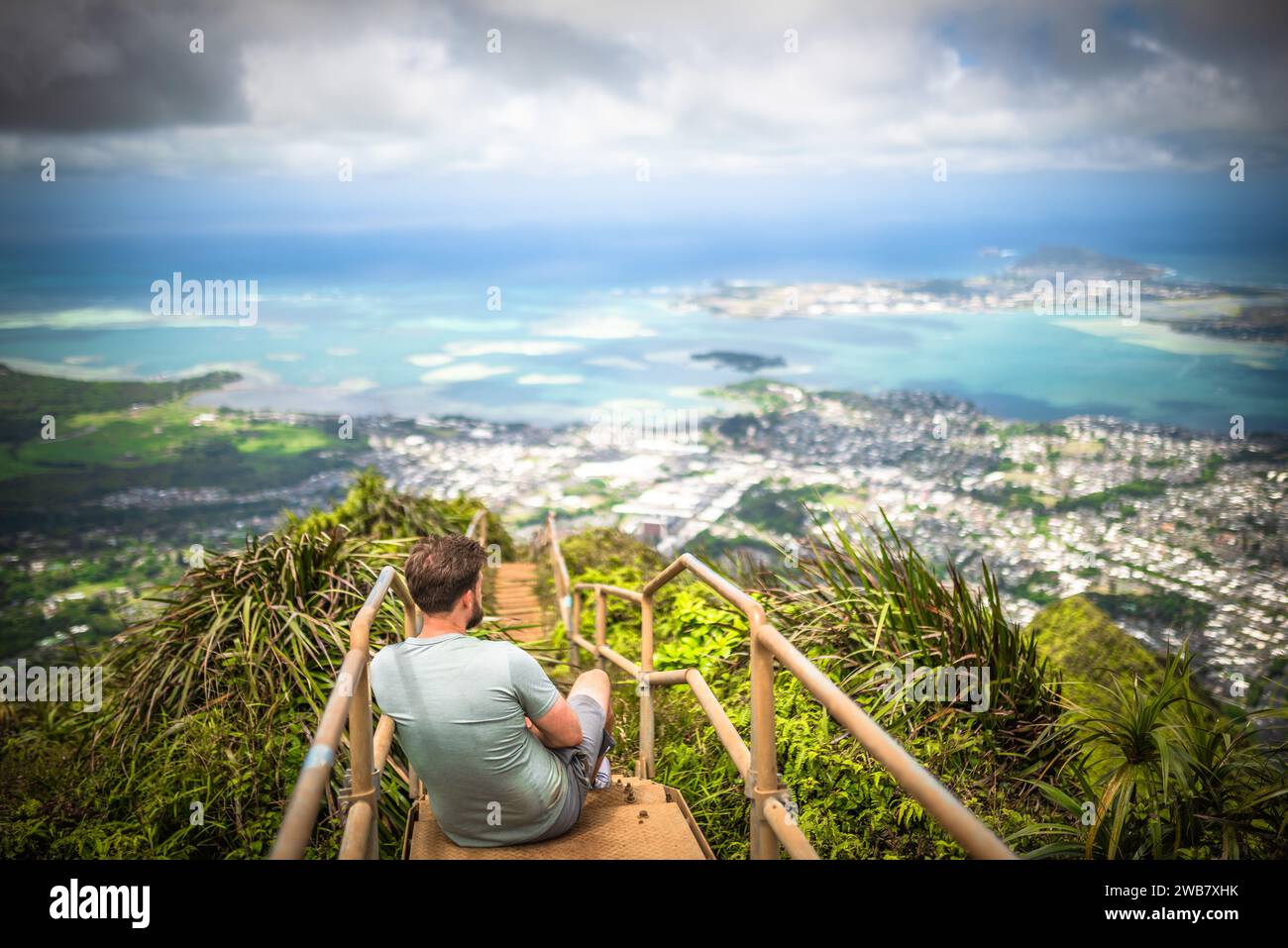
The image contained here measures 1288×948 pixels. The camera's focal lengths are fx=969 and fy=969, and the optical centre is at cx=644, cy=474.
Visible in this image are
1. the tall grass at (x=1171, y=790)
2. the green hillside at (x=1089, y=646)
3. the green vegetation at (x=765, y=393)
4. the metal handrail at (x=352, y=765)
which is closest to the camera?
the metal handrail at (x=352, y=765)

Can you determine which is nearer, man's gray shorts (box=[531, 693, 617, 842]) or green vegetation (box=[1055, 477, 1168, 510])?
man's gray shorts (box=[531, 693, 617, 842])

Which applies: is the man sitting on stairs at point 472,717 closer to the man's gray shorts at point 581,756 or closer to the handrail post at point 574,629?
the man's gray shorts at point 581,756

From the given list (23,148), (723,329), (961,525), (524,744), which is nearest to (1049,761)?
(524,744)

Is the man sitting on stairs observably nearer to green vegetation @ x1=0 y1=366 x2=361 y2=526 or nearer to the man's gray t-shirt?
the man's gray t-shirt

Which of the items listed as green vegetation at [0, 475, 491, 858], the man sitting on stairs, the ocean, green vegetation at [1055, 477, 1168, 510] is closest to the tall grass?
the man sitting on stairs

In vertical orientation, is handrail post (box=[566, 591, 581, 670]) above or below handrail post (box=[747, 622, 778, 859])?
below

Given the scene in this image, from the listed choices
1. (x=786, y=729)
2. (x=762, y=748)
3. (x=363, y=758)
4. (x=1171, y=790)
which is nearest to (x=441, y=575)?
(x=363, y=758)

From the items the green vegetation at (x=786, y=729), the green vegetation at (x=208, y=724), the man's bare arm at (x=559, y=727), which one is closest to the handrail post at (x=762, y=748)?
the man's bare arm at (x=559, y=727)
